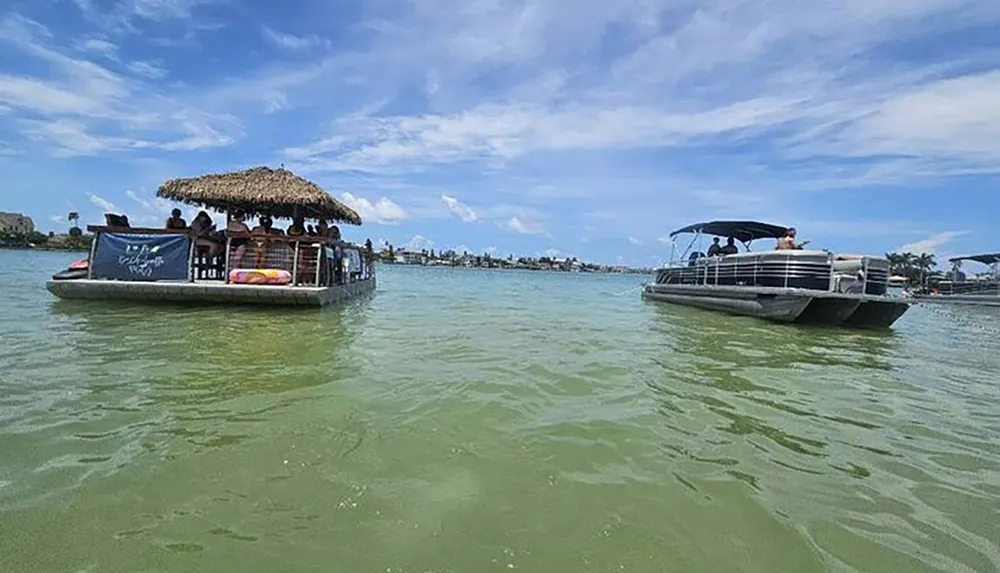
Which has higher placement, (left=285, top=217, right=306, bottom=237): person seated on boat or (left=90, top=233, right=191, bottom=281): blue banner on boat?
(left=285, top=217, right=306, bottom=237): person seated on boat

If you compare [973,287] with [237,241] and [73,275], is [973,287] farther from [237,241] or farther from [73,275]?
[73,275]

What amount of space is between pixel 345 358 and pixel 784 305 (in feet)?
38.2

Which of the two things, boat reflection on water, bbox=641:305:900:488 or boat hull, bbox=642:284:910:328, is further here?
boat hull, bbox=642:284:910:328

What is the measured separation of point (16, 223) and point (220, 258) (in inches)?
4078

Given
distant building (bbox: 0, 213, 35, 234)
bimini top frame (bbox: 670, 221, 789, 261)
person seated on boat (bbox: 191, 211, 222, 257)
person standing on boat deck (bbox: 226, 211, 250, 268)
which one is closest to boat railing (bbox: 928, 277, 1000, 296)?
bimini top frame (bbox: 670, 221, 789, 261)

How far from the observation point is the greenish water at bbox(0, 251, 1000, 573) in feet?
8.95

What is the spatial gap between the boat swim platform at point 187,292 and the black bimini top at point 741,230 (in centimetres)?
1471

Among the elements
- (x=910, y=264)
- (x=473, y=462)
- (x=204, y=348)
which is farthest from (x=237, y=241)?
(x=910, y=264)

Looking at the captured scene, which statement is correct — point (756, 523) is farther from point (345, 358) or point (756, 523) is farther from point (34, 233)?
point (34, 233)

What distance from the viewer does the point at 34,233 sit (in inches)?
3312

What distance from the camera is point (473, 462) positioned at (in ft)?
12.7

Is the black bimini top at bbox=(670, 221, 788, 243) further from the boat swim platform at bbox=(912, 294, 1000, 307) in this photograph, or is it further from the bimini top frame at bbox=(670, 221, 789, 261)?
the boat swim platform at bbox=(912, 294, 1000, 307)

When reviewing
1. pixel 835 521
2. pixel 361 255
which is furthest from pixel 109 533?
pixel 361 255

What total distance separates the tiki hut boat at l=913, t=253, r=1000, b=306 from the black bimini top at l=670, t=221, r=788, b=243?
17939 millimetres
